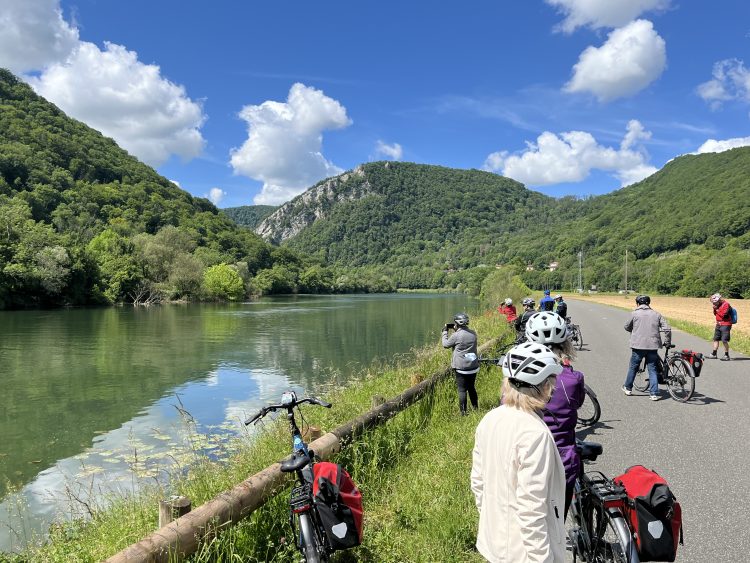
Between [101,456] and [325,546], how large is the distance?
8.63 meters

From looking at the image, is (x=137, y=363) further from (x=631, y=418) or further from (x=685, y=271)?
(x=685, y=271)

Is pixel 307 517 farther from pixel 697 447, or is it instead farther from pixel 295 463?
pixel 697 447

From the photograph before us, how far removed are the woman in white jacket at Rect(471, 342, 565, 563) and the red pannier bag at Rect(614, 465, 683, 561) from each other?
62 centimetres

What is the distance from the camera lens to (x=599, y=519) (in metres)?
3.19

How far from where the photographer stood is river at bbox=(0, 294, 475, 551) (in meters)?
8.20

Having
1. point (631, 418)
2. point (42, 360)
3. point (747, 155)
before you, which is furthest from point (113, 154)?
point (747, 155)

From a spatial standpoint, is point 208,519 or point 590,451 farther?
point 590,451

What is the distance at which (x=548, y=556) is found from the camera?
7.56 ft

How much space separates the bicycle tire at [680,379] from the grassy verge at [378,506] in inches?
164

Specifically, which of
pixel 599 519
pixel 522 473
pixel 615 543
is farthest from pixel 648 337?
pixel 522 473

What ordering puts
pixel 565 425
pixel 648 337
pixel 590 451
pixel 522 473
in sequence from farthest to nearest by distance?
1. pixel 648 337
2. pixel 565 425
3. pixel 590 451
4. pixel 522 473

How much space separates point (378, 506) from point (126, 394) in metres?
12.9

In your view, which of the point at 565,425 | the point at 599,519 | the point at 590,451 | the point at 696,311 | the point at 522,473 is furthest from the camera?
the point at 696,311

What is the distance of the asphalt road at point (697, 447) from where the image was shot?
13.5ft
